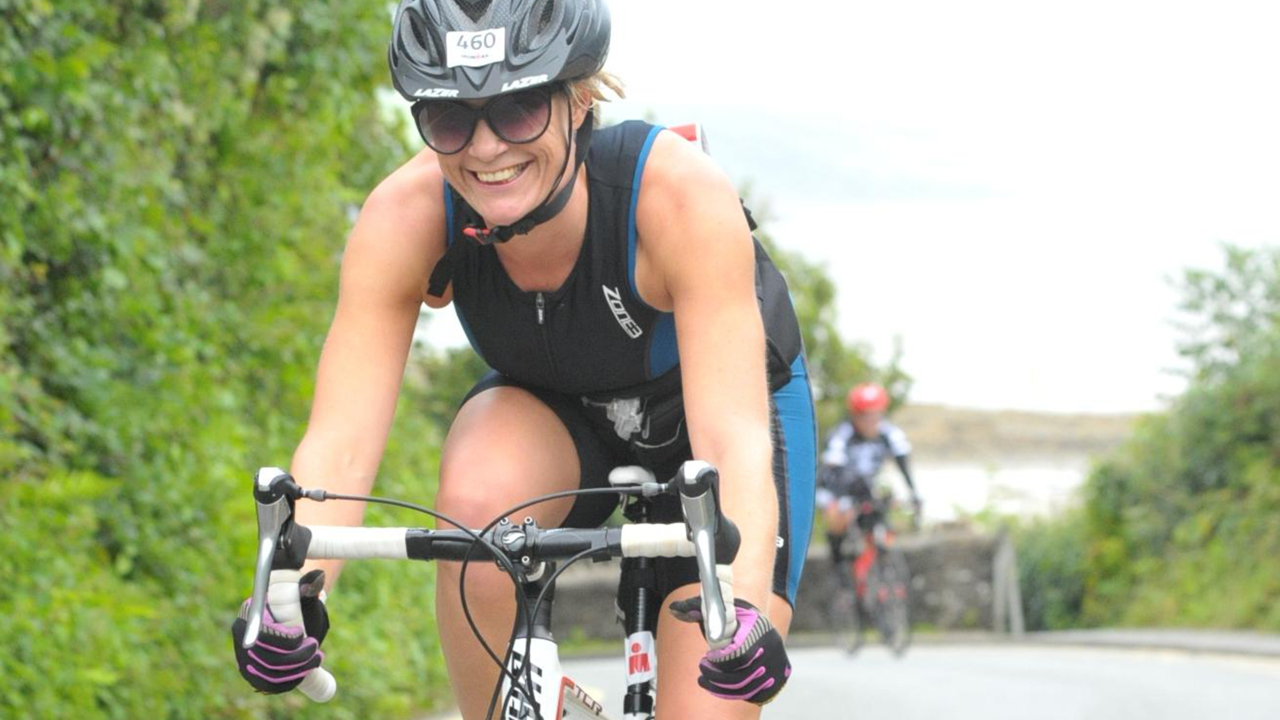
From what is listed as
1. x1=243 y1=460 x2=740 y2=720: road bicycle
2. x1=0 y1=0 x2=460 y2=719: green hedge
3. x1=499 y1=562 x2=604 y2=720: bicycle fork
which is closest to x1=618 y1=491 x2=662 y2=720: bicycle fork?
x1=243 y1=460 x2=740 y2=720: road bicycle

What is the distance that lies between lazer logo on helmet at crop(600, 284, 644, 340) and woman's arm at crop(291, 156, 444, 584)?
13.8 inches

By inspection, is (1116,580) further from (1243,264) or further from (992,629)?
(1243,264)

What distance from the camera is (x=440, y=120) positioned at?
11.6ft

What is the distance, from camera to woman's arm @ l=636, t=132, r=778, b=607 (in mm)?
3539

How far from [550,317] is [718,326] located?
42 centimetres

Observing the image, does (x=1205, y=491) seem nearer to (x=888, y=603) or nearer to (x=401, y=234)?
(x=888, y=603)

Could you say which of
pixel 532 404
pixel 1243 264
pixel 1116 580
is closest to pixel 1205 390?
pixel 1243 264

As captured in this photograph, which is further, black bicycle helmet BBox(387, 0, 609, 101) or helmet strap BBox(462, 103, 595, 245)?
helmet strap BBox(462, 103, 595, 245)

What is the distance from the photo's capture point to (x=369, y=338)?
12.4 feet

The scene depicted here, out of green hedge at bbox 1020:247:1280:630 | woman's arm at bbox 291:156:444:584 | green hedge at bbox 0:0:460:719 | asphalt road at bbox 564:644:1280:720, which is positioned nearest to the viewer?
woman's arm at bbox 291:156:444:584

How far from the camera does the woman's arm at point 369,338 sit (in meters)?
3.72

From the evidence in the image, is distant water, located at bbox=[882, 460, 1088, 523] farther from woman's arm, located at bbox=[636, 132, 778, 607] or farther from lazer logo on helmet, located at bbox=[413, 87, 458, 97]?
lazer logo on helmet, located at bbox=[413, 87, 458, 97]

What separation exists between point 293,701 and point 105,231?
84.9 inches

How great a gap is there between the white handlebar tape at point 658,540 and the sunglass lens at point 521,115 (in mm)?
829
